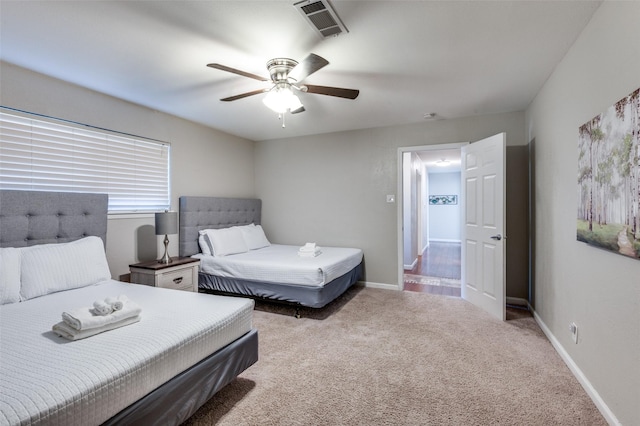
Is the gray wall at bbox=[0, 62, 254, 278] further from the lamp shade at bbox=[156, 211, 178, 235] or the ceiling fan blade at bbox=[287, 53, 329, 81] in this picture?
the ceiling fan blade at bbox=[287, 53, 329, 81]

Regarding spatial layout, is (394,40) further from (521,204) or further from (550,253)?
(521,204)

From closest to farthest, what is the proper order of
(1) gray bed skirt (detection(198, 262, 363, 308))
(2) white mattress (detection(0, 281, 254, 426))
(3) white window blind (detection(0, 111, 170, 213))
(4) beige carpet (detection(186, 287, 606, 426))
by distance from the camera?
1. (2) white mattress (detection(0, 281, 254, 426))
2. (4) beige carpet (detection(186, 287, 606, 426))
3. (3) white window blind (detection(0, 111, 170, 213))
4. (1) gray bed skirt (detection(198, 262, 363, 308))

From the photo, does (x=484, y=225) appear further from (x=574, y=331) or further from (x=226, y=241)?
(x=226, y=241)

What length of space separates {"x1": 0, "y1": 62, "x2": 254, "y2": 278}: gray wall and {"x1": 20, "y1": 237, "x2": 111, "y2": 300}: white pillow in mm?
645

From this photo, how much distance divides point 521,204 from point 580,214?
1.79m

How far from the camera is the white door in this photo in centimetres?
327

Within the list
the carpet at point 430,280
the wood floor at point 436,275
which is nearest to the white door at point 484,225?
the wood floor at point 436,275

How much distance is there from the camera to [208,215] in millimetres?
4277

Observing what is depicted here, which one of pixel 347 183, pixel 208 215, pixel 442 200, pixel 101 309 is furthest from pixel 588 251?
pixel 442 200

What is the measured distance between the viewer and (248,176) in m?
5.30

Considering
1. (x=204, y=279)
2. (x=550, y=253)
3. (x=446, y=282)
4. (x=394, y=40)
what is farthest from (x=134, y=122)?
(x=446, y=282)

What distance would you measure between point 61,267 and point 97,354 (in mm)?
1403

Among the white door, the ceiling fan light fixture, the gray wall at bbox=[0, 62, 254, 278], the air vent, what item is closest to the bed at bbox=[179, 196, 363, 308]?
the gray wall at bbox=[0, 62, 254, 278]

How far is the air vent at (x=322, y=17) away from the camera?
168cm
